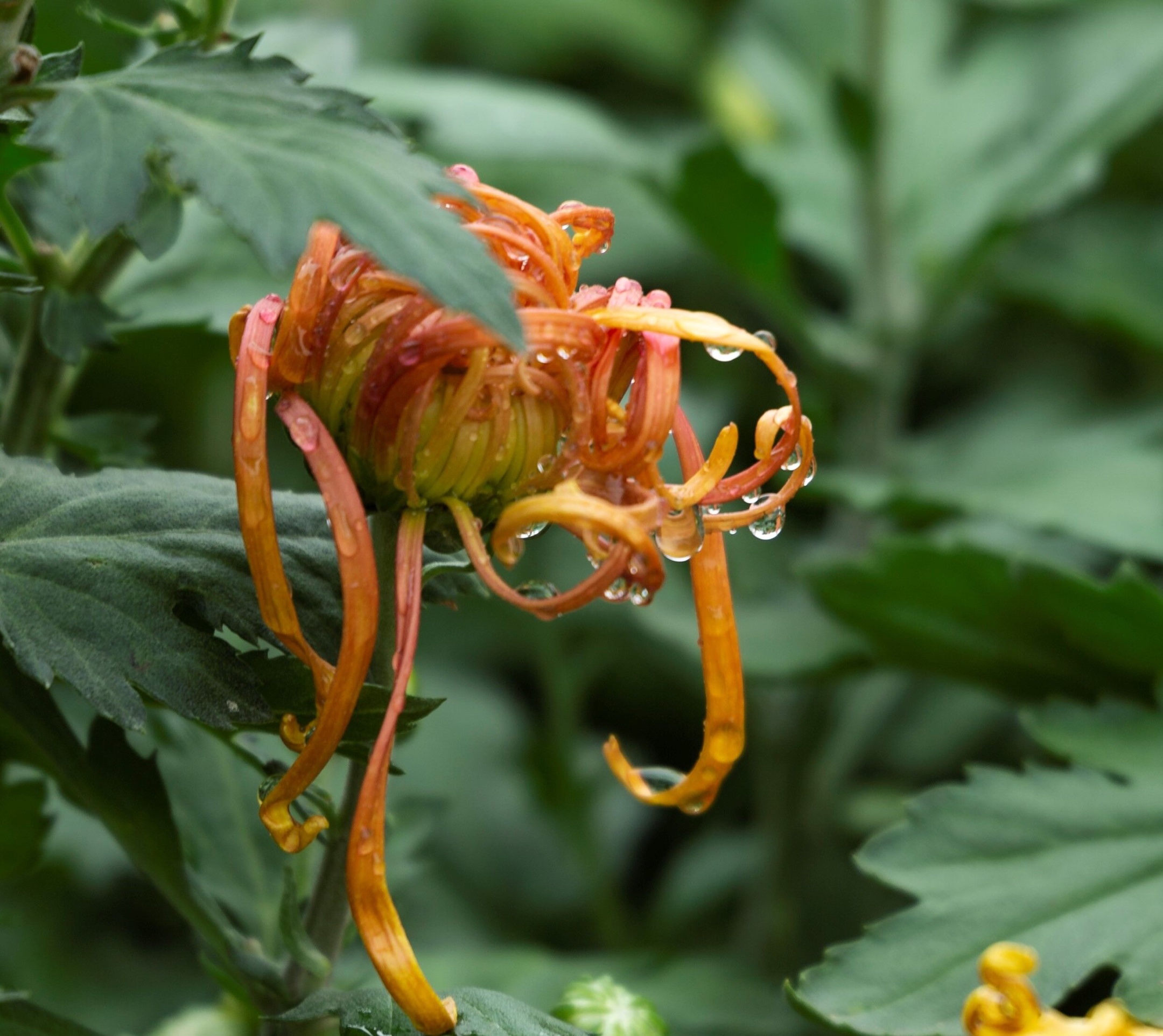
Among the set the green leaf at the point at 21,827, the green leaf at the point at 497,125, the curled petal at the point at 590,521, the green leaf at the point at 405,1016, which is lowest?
the green leaf at the point at 21,827

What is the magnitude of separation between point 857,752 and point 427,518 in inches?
33.6

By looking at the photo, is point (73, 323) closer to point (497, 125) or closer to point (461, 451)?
point (461, 451)

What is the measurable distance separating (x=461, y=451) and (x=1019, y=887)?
41 centimetres

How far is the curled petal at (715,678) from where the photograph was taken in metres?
0.45

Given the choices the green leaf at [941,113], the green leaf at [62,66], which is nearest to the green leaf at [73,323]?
the green leaf at [62,66]

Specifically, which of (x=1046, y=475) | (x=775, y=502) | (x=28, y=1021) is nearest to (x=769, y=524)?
(x=775, y=502)

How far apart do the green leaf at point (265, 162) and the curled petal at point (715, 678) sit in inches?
5.5

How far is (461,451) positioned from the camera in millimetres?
433

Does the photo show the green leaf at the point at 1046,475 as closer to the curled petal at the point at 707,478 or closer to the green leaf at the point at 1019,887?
the green leaf at the point at 1019,887

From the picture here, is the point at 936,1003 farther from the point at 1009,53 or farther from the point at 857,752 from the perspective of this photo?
the point at 1009,53

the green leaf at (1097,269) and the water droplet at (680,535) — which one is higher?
the green leaf at (1097,269)

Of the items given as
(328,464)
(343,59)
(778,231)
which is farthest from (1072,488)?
(328,464)

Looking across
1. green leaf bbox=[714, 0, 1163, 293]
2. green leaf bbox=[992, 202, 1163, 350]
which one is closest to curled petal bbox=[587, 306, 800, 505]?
green leaf bbox=[714, 0, 1163, 293]

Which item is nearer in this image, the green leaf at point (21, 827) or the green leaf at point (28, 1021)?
the green leaf at point (28, 1021)
